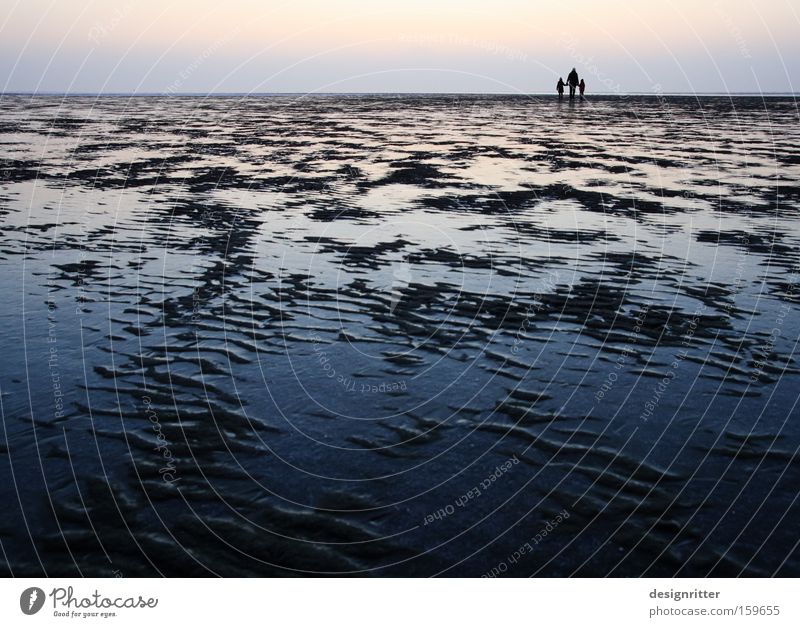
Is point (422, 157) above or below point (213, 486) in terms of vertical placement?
above

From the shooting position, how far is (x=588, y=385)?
11.2 meters

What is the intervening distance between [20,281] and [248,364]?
8.14 meters

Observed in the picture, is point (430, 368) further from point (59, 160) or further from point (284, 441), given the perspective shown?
point (59, 160)

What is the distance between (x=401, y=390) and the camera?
11.1 metres
